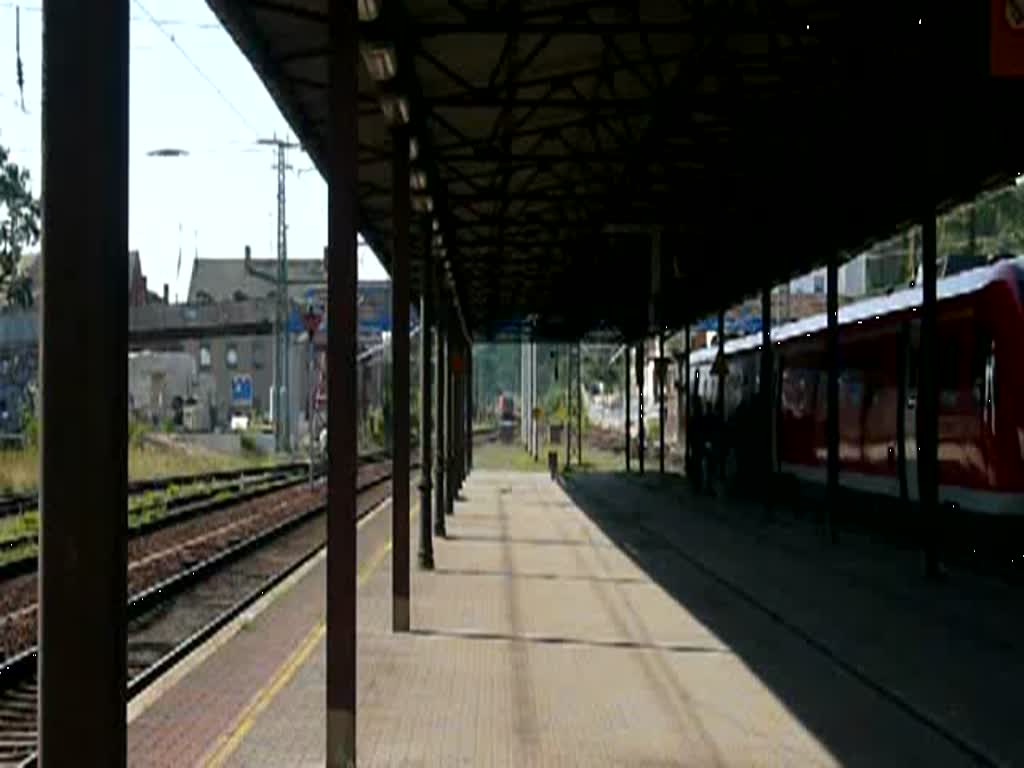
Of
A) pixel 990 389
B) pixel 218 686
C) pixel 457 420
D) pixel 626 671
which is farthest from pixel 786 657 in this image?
pixel 457 420

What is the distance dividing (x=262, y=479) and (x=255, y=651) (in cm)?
3512

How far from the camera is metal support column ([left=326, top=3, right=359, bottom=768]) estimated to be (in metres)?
8.91

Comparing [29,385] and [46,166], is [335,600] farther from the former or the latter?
[29,385]

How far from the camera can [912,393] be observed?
21.8m

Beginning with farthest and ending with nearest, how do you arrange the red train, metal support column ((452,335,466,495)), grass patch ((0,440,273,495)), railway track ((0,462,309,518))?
grass patch ((0,440,273,495)) < metal support column ((452,335,466,495)) < railway track ((0,462,309,518)) < the red train

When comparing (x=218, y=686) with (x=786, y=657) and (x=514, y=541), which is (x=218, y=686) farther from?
(x=514, y=541)

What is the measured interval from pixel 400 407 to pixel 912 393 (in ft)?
31.0

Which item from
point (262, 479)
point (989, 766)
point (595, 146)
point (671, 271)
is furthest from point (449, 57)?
point (262, 479)

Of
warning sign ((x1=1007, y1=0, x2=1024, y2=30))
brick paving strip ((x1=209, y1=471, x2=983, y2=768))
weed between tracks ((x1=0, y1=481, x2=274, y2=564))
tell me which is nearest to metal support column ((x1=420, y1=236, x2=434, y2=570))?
brick paving strip ((x1=209, y1=471, x2=983, y2=768))

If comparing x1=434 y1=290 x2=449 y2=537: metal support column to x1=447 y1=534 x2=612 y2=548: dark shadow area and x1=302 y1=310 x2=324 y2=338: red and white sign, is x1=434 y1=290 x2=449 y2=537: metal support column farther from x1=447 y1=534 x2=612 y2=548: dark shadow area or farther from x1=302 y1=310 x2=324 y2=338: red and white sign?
x1=302 y1=310 x2=324 y2=338: red and white sign

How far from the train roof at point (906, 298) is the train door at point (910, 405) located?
0.41 meters

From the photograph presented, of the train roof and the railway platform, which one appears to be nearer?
the railway platform

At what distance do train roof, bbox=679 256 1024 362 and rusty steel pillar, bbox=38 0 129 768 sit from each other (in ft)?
51.1

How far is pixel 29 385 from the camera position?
187ft
